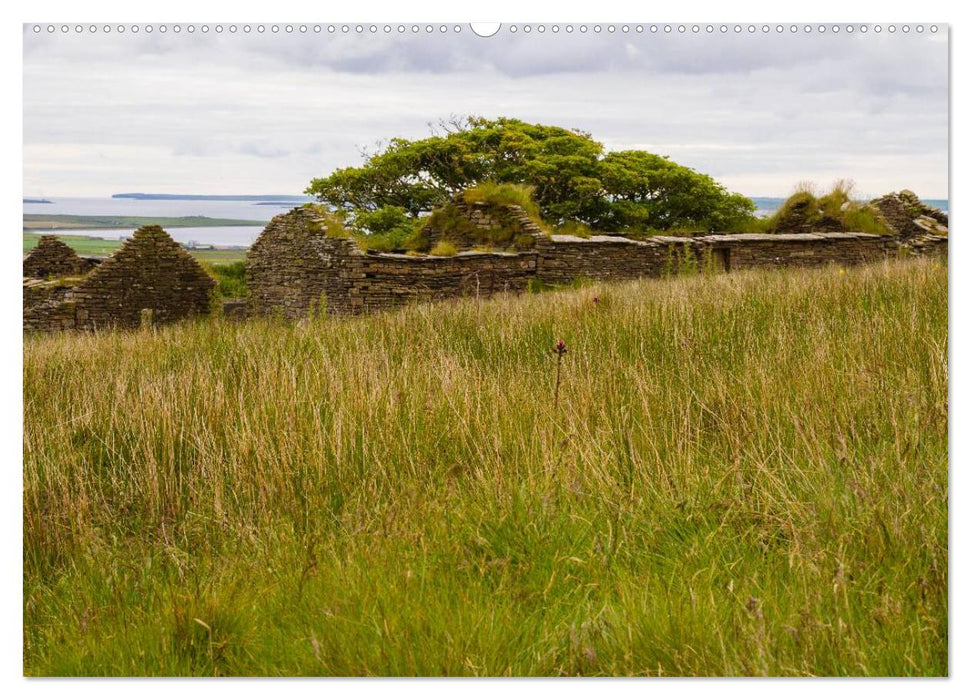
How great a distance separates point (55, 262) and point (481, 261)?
1451 cm

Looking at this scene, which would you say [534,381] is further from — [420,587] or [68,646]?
[68,646]

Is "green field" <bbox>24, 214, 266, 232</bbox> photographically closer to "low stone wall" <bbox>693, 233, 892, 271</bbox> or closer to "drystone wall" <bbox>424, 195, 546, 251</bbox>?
"drystone wall" <bbox>424, 195, 546, 251</bbox>

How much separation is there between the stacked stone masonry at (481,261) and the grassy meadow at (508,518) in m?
11.9

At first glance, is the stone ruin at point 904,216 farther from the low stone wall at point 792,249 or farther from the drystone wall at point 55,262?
the drystone wall at point 55,262

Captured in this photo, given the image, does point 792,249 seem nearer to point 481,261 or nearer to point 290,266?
point 481,261

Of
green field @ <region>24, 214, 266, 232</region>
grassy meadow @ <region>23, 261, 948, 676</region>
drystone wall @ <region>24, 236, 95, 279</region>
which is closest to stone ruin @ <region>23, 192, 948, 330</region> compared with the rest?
drystone wall @ <region>24, 236, 95, 279</region>

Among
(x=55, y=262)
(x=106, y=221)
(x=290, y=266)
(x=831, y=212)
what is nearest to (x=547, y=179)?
(x=831, y=212)

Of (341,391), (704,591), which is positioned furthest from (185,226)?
(704,591)

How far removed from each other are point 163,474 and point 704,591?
2.38 m

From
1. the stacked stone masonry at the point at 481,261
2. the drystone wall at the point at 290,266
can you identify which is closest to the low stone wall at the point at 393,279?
the stacked stone masonry at the point at 481,261

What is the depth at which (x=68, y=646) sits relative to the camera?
9.59ft

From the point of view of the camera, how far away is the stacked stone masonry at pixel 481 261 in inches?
677

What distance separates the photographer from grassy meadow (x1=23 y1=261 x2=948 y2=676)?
2.64 m

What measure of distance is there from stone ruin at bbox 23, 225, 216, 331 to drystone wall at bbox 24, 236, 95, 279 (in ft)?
5.18
